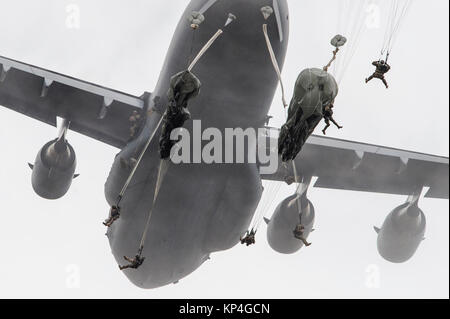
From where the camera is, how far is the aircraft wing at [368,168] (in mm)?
24734

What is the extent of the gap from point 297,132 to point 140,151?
665cm

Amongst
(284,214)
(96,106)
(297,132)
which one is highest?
(96,106)

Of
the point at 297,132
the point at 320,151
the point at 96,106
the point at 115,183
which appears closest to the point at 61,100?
the point at 96,106

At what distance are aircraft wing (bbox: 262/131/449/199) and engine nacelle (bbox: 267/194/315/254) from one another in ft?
3.21

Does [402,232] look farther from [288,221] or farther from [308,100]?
[308,100]

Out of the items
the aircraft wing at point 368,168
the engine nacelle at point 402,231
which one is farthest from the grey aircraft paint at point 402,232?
the aircraft wing at point 368,168

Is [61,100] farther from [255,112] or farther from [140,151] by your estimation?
[255,112]

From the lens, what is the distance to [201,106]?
19.2 m

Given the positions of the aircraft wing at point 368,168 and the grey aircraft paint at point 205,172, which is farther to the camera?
the aircraft wing at point 368,168

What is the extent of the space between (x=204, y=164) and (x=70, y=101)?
5.40 metres

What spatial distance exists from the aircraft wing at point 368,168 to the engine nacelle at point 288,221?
979mm

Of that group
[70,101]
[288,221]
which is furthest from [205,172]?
[288,221]

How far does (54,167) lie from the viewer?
23.5 meters

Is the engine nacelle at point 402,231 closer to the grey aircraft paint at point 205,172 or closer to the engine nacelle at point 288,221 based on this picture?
the engine nacelle at point 288,221
